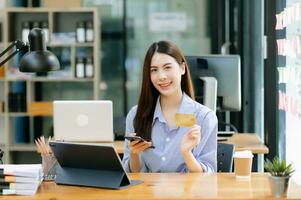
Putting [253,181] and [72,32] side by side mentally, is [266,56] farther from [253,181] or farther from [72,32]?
[72,32]

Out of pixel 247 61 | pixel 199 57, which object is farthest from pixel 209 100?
pixel 247 61

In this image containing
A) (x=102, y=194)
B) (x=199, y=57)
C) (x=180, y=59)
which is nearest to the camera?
(x=102, y=194)

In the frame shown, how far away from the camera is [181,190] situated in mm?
2350

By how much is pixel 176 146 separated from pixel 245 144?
1294mm

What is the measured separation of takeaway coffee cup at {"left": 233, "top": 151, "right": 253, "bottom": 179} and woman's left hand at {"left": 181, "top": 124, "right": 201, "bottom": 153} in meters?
0.23

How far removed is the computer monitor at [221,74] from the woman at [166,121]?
720 mm

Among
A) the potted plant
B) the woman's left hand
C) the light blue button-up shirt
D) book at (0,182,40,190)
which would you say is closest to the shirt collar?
the light blue button-up shirt

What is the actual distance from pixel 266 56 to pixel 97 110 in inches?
57.1

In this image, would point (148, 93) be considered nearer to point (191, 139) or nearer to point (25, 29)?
point (191, 139)

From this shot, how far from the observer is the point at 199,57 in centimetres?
387

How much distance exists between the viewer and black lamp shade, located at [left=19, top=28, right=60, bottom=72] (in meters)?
2.69

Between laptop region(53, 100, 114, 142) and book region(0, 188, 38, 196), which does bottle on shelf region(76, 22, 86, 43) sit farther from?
book region(0, 188, 38, 196)

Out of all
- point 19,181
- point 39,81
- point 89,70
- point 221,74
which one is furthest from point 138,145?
point 39,81

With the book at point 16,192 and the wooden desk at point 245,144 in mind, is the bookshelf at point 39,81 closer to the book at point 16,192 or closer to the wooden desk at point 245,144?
the wooden desk at point 245,144
